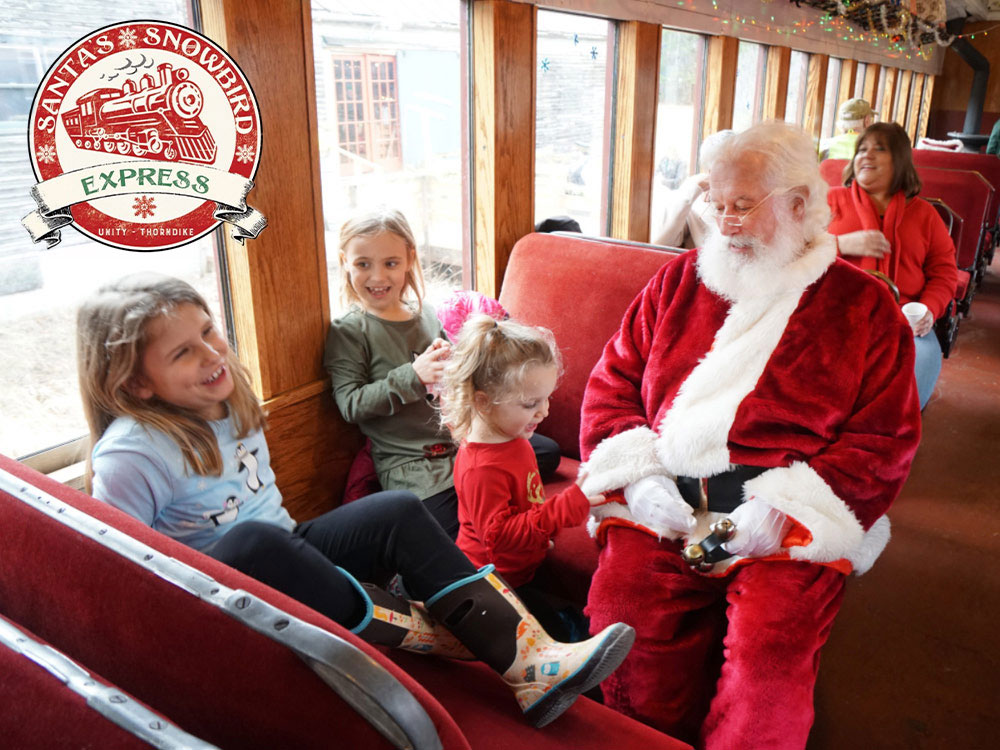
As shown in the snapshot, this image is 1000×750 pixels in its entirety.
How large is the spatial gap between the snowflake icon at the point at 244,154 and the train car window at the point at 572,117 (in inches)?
55.4

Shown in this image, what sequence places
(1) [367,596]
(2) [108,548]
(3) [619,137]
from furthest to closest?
(3) [619,137]
(1) [367,596]
(2) [108,548]

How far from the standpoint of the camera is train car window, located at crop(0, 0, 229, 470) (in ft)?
5.26

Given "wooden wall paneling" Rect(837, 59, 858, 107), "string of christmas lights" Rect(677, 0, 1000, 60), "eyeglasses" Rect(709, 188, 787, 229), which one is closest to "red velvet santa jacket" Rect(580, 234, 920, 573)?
"eyeglasses" Rect(709, 188, 787, 229)

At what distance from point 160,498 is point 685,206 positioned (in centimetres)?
246

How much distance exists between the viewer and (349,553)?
1.65m

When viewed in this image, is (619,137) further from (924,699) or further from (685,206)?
(924,699)

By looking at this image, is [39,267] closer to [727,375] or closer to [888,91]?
[727,375]

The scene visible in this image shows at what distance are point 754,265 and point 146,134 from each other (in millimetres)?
1422

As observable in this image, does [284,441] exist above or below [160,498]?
below

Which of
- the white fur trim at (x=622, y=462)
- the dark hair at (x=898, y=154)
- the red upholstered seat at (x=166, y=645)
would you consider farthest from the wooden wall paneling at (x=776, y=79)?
the red upholstered seat at (x=166, y=645)

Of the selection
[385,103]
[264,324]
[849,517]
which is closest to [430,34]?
[385,103]

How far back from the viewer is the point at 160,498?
1.50 metres

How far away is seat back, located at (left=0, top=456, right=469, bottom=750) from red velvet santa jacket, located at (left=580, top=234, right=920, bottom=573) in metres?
1.07

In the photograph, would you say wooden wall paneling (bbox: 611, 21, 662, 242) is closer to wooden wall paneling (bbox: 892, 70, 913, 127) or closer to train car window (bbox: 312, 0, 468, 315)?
train car window (bbox: 312, 0, 468, 315)
